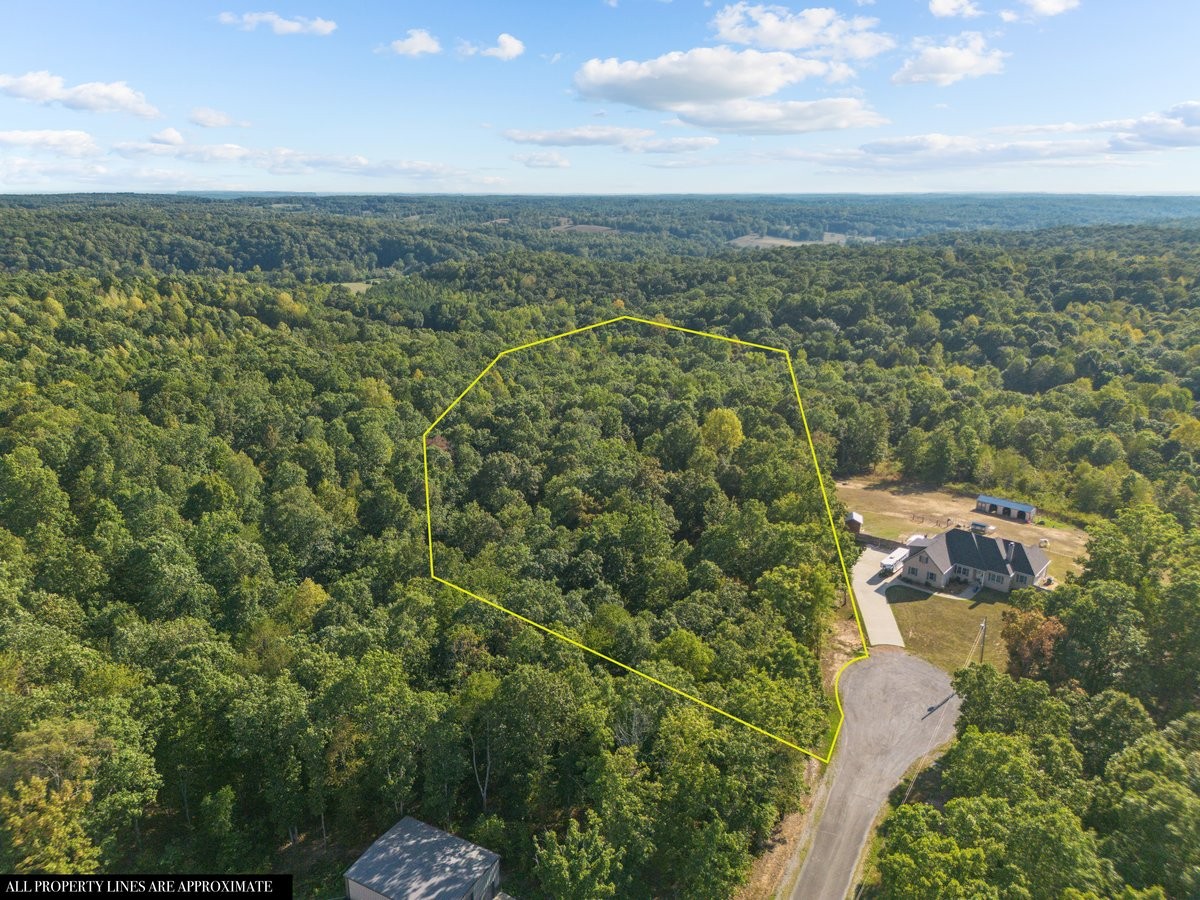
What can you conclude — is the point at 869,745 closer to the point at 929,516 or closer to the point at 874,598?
the point at 874,598

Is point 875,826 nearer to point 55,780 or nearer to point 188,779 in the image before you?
point 188,779

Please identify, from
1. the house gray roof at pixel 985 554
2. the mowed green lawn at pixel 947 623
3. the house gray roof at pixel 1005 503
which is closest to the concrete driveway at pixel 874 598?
the mowed green lawn at pixel 947 623

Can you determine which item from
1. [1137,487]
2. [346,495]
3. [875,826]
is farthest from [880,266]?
[875,826]

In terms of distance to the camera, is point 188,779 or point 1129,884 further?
point 188,779

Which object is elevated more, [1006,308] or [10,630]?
[1006,308]

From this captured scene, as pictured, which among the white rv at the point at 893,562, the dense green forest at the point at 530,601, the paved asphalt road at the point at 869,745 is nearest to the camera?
the dense green forest at the point at 530,601

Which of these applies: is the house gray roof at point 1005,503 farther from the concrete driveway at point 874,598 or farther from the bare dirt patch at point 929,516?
the concrete driveway at point 874,598
